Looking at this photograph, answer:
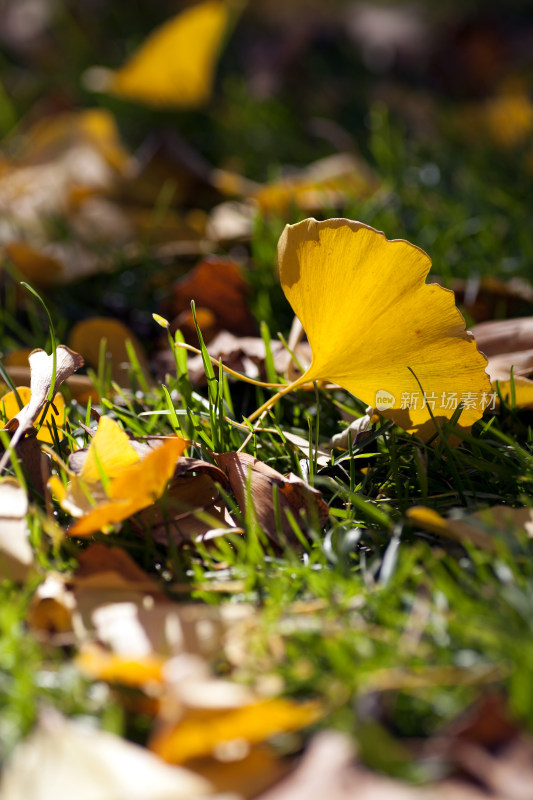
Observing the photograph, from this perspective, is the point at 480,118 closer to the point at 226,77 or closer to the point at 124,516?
the point at 226,77

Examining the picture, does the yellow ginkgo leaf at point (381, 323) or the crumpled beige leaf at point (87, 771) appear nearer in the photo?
the crumpled beige leaf at point (87, 771)

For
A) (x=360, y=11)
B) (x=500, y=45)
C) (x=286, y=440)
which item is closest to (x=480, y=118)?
(x=500, y=45)

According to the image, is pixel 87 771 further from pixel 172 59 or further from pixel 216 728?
pixel 172 59

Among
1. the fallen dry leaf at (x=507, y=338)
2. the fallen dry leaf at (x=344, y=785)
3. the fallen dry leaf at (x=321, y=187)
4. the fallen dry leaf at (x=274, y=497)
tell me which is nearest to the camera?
the fallen dry leaf at (x=344, y=785)

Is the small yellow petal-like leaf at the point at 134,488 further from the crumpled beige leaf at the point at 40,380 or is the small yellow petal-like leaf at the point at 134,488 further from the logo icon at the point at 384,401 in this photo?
the logo icon at the point at 384,401

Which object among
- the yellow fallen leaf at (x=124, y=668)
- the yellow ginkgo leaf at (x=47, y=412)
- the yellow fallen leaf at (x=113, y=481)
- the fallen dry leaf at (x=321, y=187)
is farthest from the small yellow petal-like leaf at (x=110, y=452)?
the fallen dry leaf at (x=321, y=187)
